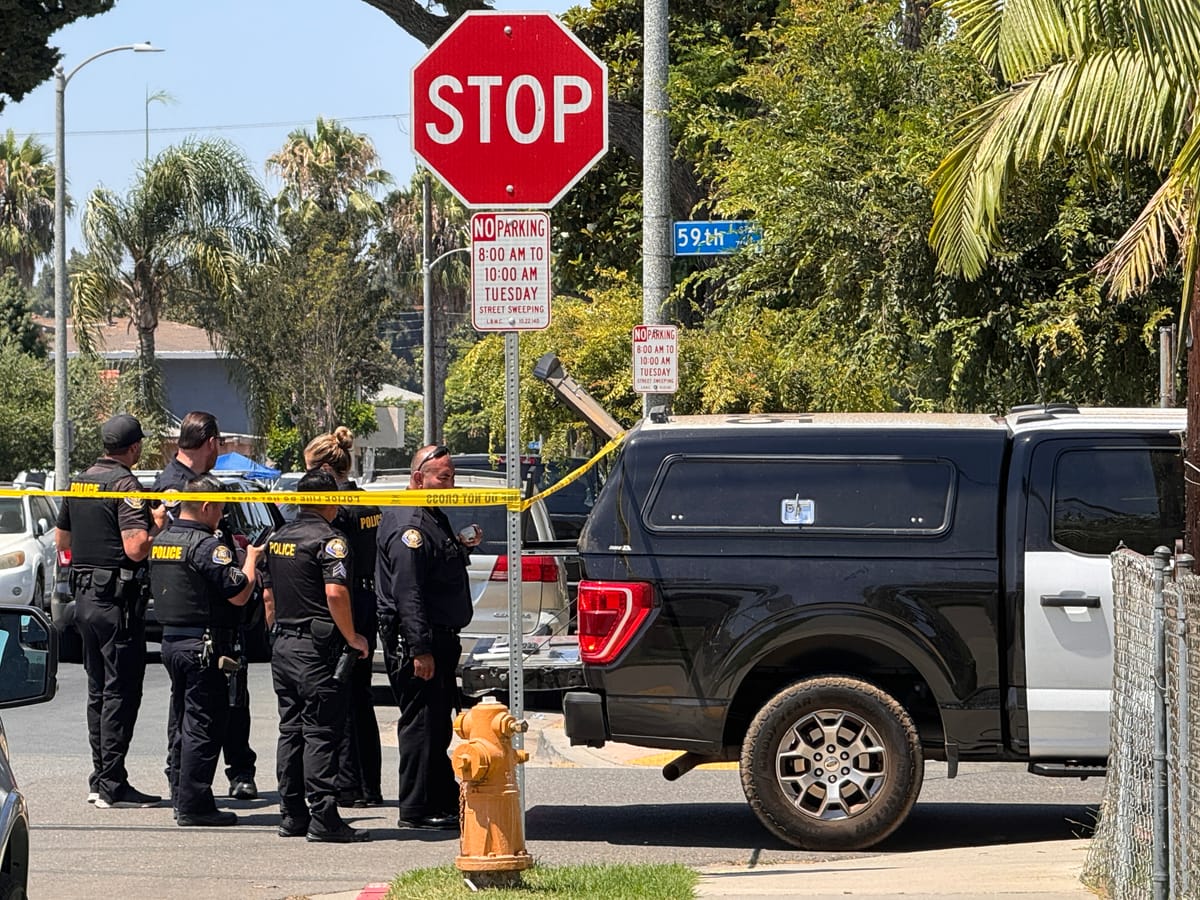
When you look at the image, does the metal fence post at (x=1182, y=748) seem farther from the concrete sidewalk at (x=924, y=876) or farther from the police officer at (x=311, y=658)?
the police officer at (x=311, y=658)

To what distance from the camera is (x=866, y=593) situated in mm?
8492

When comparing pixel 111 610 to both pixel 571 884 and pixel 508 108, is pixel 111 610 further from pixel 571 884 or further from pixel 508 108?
pixel 508 108

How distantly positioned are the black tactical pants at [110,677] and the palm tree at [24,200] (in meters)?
50.1

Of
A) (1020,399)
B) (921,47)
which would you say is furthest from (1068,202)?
(921,47)

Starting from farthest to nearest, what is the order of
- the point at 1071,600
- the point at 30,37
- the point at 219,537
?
the point at 30,37 → the point at 219,537 → the point at 1071,600

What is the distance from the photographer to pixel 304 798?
30.0ft

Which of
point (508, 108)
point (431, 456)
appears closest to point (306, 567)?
point (431, 456)

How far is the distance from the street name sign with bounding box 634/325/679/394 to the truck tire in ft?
19.7

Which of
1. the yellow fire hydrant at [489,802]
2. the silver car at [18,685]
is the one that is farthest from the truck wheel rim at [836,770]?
the silver car at [18,685]

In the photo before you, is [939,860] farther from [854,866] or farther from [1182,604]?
[1182,604]

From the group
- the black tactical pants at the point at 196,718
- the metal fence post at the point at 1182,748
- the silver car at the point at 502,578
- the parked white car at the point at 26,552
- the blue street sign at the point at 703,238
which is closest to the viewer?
the metal fence post at the point at 1182,748

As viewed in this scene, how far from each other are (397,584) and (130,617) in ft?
6.18

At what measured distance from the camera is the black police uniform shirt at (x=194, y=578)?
30.9ft

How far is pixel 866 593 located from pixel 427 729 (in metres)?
2.36
